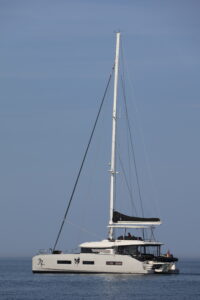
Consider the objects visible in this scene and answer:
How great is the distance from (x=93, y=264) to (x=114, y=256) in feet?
6.45

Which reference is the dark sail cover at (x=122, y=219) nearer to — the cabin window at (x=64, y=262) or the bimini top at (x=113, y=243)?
the bimini top at (x=113, y=243)

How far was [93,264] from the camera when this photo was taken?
2712 inches

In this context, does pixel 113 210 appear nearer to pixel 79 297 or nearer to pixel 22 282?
pixel 22 282

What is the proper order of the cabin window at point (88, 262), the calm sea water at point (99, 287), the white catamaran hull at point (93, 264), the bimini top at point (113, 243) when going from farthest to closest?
the cabin window at point (88, 262), the bimini top at point (113, 243), the white catamaran hull at point (93, 264), the calm sea water at point (99, 287)

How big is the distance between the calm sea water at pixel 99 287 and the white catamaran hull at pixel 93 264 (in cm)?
65

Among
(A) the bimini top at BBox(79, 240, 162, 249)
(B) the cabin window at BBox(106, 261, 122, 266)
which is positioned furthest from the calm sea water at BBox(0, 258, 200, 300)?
(A) the bimini top at BBox(79, 240, 162, 249)

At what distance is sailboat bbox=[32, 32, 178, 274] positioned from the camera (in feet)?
223

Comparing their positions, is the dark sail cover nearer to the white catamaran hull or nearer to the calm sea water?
the white catamaran hull

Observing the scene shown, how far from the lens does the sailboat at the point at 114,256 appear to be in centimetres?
6806

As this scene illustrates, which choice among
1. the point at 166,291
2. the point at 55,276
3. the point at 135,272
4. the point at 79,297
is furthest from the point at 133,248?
the point at 79,297

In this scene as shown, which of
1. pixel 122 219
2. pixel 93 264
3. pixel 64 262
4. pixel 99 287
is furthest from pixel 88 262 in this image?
pixel 99 287

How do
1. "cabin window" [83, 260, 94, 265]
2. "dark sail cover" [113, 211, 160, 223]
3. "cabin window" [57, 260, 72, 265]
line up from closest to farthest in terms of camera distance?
"cabin window" [83, 260, 94, 265]
"cabin window" [57, 260, 72, 265]
"dark sail cover" [113, 211, 160, 223]

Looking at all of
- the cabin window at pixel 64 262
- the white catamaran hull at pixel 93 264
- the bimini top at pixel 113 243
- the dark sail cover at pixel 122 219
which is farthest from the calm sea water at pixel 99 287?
the dark sail cover at pixel 122 219

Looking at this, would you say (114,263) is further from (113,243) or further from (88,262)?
(88,262)
